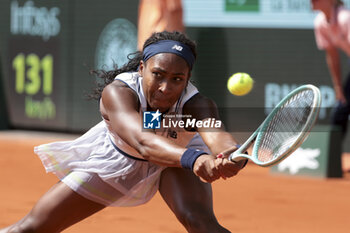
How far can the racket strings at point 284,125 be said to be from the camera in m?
3.03

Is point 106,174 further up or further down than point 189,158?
further down

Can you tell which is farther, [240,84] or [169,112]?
[169,112]

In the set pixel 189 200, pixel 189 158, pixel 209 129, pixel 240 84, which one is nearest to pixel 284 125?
pixel 240 84

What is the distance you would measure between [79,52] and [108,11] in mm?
Result: 792

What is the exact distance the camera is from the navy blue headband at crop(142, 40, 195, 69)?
3371 millimetres

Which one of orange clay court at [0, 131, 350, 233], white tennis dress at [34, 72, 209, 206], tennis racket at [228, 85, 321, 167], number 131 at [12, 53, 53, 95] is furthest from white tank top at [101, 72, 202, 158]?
number 131 at [12, 53, 53, 95]

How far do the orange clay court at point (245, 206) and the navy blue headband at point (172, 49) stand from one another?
2077 mm

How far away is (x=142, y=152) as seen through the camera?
10.4ft

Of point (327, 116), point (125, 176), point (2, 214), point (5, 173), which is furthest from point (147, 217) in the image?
point (327, 116)

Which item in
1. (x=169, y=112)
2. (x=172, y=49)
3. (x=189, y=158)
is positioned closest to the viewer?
(x=189, y=158)

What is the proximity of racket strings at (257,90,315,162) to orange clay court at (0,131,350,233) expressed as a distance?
7.15 feet

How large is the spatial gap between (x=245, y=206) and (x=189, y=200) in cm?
278
